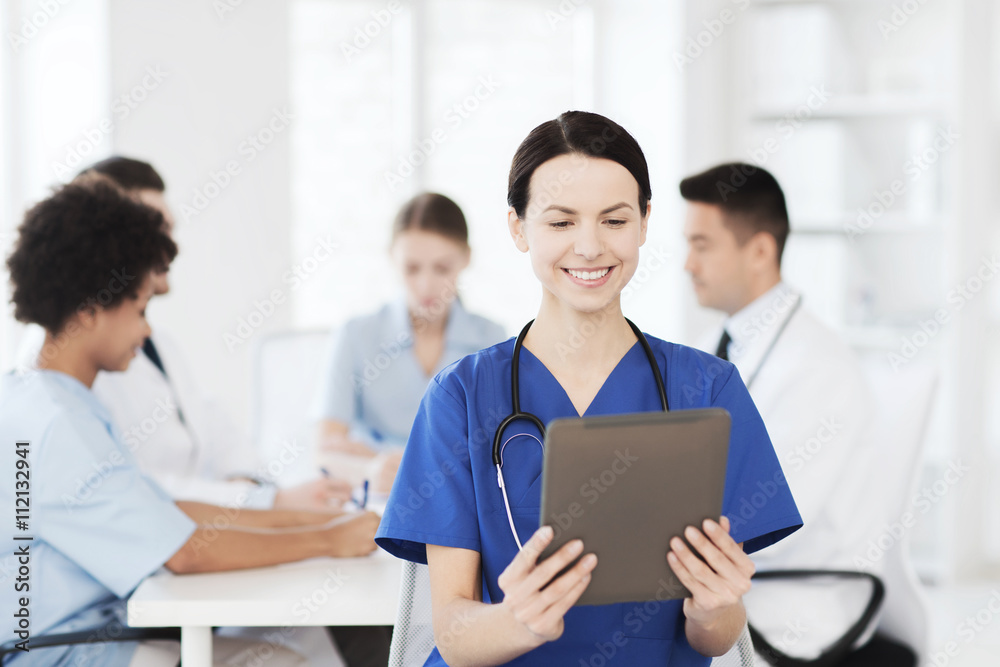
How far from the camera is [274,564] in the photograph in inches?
59.9

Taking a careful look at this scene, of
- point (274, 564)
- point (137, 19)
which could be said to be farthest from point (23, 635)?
point (137, 19)

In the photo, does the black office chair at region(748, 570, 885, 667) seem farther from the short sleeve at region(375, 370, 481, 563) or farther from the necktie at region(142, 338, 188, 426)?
the necktie at region(142, 338, 188, 426)

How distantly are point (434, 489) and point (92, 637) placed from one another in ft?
2.10

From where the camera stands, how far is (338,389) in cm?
249

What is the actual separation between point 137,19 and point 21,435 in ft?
7.88

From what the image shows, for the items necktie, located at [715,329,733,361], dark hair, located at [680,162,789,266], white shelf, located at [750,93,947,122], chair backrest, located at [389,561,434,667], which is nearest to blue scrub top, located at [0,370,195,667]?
chair backrest, located at [389,561,434,667]

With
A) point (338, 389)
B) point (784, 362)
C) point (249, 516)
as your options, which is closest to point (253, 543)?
point (249, 516)

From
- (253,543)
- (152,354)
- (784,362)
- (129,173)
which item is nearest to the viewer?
(253,543)

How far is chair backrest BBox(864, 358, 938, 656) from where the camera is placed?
5.76 feet

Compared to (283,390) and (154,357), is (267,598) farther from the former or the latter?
(283,390)

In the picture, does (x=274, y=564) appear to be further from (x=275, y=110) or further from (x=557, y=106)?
(x=557, y=106)

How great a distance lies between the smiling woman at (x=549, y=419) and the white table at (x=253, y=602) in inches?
7.7

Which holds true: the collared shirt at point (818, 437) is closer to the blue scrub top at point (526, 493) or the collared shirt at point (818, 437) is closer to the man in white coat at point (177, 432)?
the blue scrub top at point (526, 493)

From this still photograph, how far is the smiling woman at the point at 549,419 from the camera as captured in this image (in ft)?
3.82
